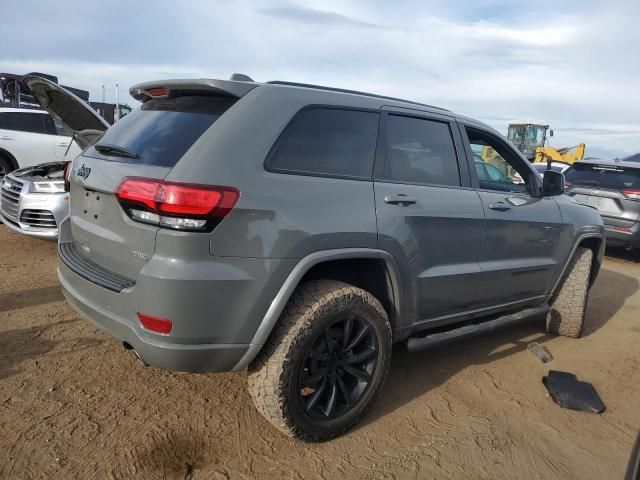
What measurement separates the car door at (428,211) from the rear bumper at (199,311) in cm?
83

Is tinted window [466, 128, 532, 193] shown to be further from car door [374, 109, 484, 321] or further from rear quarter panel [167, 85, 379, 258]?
rear quarter panel [167, 85, 379, 258]

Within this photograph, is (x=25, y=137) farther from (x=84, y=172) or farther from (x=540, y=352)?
(x=540, y=352)

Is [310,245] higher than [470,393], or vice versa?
[310,245]

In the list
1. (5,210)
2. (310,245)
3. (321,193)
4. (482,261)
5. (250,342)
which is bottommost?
(5,210)

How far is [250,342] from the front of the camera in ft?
7.92

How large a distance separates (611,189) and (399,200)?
677 cm

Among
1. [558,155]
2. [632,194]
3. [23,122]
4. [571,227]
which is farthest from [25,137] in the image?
[558,155]

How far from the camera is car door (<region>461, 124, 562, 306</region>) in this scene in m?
3.52

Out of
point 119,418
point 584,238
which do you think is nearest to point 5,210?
point 119,418

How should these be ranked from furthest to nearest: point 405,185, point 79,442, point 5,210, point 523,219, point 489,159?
point 5,210 < point 489,159 < point 523,219 < point 405,185 < point 79,442

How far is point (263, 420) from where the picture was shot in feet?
9.55

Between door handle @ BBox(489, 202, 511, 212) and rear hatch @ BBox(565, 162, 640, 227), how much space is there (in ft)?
16.4

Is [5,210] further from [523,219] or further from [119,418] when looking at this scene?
[523,219]

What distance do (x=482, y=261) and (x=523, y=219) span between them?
56 centimetres
